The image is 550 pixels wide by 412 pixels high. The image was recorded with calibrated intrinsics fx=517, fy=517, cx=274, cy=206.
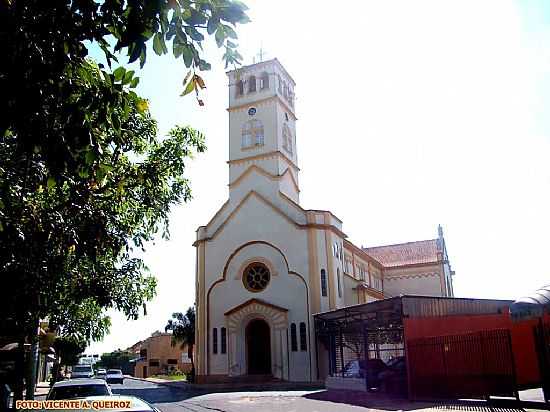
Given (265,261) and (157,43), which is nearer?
(157,43)

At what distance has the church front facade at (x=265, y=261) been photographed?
32000 mm

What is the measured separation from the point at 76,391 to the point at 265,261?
2434 centimetres

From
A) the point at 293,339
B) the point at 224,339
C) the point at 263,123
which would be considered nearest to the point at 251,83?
the point at 263,123

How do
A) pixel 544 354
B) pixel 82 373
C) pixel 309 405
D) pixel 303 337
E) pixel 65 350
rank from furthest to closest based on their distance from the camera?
pixel 65 350
pixel 82 373
pixel 303 337
pixel 309 405
pixel 544 354

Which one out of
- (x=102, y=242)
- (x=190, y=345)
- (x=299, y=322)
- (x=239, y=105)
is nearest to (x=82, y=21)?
(x=102, y=242)

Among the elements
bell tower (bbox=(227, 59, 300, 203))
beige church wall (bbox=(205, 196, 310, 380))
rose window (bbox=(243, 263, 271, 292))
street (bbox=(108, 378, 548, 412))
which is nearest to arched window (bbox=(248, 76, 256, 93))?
bell tower (bbox=(227, 59, 300, 203))

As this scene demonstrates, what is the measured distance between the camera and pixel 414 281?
48219mm

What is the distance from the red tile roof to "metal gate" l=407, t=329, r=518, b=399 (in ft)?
102

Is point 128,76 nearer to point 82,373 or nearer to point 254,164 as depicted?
point 254,164

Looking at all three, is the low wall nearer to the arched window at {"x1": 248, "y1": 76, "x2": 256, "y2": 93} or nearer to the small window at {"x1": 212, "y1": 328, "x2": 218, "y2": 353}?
the small window at {"x1": 212, "y1": 328, "x2": 218, "y2": 353}

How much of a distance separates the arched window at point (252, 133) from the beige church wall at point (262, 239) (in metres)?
4.80

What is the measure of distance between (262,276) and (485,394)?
20058 mm

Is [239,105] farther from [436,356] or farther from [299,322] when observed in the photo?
[436,356]

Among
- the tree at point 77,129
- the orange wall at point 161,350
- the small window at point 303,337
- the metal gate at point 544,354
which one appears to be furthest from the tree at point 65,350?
the metal gate at point 544,354
